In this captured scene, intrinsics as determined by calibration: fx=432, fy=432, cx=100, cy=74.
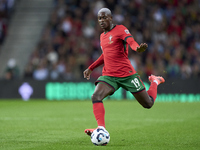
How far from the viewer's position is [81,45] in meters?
20.8

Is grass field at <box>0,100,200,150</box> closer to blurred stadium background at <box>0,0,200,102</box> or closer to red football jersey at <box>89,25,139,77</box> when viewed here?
red football jersey at <box>89,25,139,77</box>

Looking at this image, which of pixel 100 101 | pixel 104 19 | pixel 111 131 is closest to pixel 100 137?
pixel 100 101

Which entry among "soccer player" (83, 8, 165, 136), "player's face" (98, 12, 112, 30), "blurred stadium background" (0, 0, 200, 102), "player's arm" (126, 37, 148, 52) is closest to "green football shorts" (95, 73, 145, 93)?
"soccer player" (83, 8, 165, 136)

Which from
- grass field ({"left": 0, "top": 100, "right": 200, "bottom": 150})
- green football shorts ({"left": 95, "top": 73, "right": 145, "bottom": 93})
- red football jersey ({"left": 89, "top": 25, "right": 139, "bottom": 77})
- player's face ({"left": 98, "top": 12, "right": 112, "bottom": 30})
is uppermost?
player's face ({"left": 98, "top": 12, "right": 112, "bottom": 30})

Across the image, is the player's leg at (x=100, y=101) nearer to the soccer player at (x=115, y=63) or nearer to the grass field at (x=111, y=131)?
the soccer player at (x=115, y=63)

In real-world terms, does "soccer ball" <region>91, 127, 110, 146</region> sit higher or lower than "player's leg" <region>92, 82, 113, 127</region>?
lower

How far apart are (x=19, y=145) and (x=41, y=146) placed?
40 cm

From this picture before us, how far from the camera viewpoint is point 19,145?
22.6 ft

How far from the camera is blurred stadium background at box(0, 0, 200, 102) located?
18869mm

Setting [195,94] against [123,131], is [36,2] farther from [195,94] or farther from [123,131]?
[123,131]

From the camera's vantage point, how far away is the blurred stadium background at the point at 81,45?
18.9m

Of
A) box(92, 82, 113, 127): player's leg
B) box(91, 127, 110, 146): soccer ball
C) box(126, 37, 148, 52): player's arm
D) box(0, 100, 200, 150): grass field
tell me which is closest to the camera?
box(126, 37, 148, 52): player's arm

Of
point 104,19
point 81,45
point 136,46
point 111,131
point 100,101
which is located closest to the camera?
point 136,46

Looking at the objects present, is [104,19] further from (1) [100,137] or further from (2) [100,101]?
(1) [100,137]
